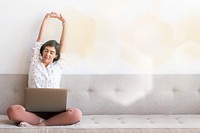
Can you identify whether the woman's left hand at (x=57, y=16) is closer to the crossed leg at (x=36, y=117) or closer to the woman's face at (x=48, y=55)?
the woman's face at (x=48, y=55)

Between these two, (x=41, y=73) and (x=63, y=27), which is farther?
(x=63, y=27)

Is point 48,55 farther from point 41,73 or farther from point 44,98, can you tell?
point 44,98

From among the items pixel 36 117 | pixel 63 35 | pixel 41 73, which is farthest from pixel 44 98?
pixel 63 35

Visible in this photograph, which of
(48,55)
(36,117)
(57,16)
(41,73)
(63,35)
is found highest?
(57,16)

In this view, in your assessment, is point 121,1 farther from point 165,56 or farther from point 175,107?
point 175,107

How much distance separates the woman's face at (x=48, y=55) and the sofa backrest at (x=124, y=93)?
7.4 inches

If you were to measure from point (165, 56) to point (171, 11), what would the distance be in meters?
0.38

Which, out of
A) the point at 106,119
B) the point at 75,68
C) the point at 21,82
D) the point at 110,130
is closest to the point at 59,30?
the point at 75,68

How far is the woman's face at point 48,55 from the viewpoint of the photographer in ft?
9.18

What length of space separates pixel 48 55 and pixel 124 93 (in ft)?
2.20

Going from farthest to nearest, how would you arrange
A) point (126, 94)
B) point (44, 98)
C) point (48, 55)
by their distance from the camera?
point (126, 94), point (48, 55), point (44, 98)

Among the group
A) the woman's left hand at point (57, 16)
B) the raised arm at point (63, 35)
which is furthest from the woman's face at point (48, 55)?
the woman's left hand at point (57, 16)

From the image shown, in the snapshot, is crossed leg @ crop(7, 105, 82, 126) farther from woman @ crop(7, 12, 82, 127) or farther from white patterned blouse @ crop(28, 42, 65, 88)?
white patterned blouse @ crop(28, 42, 65, 88)

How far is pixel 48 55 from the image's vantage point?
2.80 meters
